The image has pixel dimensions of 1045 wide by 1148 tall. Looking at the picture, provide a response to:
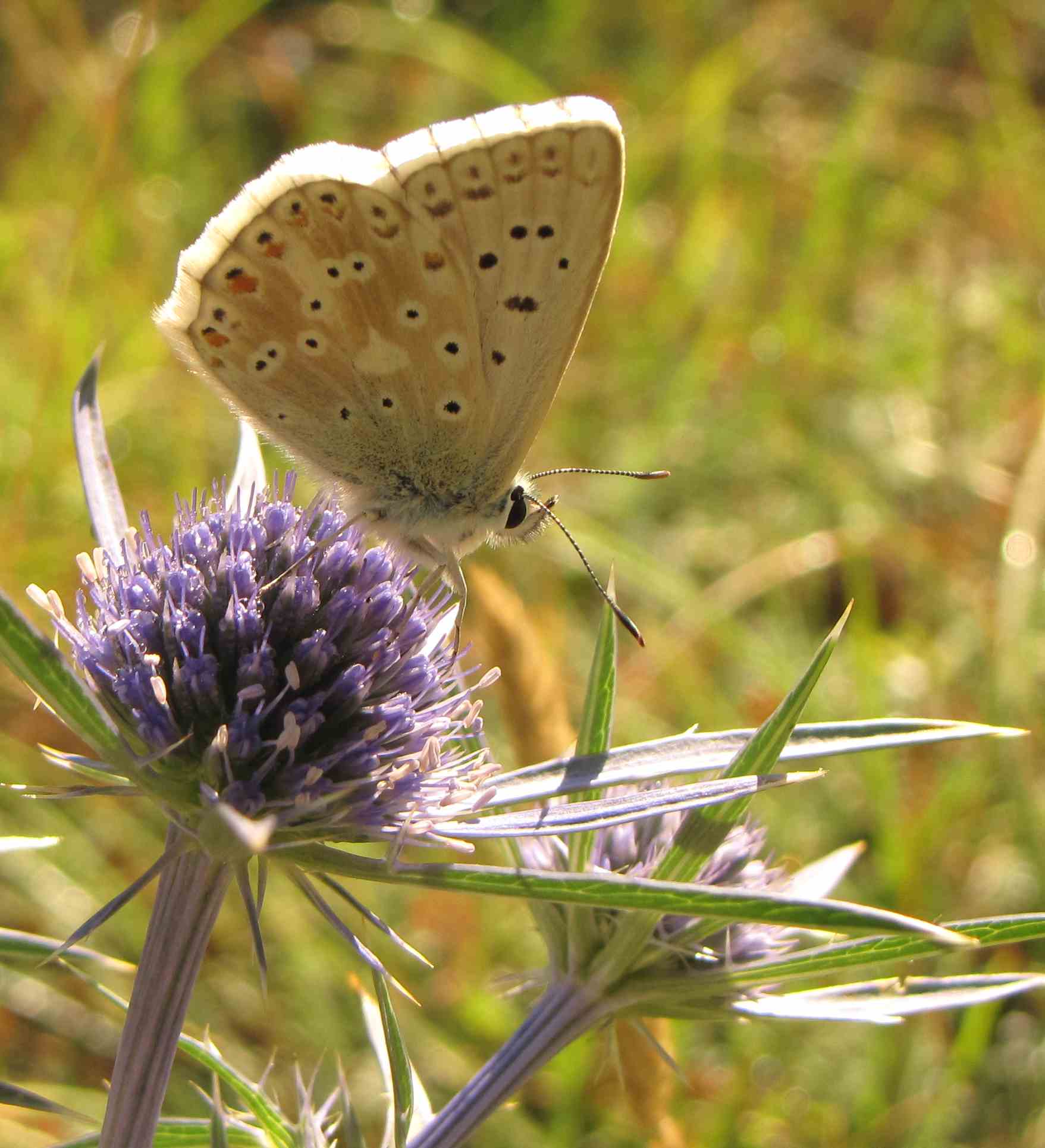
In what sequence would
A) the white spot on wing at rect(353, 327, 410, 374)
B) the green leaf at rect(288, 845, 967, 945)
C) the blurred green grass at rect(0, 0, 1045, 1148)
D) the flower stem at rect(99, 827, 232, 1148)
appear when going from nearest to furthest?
the green leaf at rect(288, 845, 967, 945) < the flower stem at rect(99, 827, 232, 1148) < the white spot on wing at rect(353, 327, 410, 374) < the blurred green grass at rect(0, 0, 1045, 1148)

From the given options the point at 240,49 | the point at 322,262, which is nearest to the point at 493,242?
the point at 322,262

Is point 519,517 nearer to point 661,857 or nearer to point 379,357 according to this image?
point 379,357

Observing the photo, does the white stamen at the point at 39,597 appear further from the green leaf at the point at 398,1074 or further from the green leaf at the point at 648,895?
the green leaf at the point at 398,1074

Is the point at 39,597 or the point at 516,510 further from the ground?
the point at 39,597

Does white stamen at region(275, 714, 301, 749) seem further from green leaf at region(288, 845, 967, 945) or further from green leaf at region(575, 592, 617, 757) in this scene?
green leaf at region(575, 592, 617, 757)

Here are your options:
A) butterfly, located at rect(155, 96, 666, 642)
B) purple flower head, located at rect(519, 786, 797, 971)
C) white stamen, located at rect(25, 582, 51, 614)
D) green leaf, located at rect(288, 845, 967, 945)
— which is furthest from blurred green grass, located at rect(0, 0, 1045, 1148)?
white stamen, located at rect(25, 582, 51, 614)

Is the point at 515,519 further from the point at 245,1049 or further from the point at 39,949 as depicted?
the point at 245,1049

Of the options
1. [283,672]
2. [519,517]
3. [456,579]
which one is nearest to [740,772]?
[283,672]
